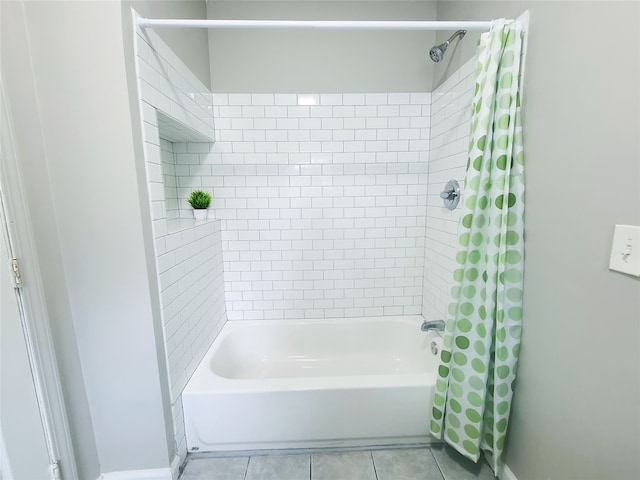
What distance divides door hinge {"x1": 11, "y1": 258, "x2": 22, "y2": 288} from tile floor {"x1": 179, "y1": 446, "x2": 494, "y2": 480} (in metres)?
1.16

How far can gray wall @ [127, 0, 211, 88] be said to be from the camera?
1.14 m

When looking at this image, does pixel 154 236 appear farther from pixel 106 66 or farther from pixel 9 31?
pixel 9 31

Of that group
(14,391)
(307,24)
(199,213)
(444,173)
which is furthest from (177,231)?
(444,173)

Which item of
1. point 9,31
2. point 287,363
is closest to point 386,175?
point 287,363

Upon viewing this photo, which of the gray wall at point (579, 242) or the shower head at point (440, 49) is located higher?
the shower head at point (440, 49)

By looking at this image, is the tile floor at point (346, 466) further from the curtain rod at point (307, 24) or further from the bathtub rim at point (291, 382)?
the curtain rod at point (307, 24)

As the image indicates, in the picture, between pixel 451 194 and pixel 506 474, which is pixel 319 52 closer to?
pixel 451 194

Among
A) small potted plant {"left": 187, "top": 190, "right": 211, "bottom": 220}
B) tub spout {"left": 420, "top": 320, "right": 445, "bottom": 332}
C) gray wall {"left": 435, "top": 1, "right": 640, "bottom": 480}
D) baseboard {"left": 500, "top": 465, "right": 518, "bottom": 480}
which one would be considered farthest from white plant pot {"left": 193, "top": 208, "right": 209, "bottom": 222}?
baseboard {"left": 500, "top": 465, "right": 518, "bottom": 480}

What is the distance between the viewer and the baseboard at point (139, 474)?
123cm

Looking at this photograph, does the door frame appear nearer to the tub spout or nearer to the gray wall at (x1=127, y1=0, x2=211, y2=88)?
the gray wall at (x1=127, y1=0, x2=211, y2=88)

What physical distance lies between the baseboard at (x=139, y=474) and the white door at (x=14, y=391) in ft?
1.03

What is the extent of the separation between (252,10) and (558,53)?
1834 mm

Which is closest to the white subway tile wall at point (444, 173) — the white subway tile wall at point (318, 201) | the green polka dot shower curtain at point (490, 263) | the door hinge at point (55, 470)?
the white subway tile wall at point (318, 201)

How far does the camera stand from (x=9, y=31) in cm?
91
